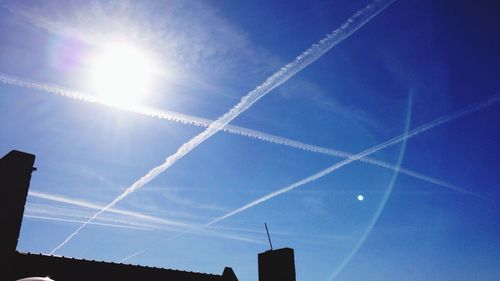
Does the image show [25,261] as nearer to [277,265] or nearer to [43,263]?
[43,263]

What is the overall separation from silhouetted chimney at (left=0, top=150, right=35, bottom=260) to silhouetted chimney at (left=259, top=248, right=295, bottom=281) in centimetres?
1102

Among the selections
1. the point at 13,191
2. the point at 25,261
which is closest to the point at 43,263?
the point at 25,261

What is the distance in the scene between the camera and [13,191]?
1634 cm

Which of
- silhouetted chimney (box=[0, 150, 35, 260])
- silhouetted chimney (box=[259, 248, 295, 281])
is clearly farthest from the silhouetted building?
silhouetted chimney (box=[259, 248, 295, 281])

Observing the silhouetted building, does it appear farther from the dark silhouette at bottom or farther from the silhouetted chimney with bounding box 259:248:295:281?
the silhouetted chimney with bounding box 259:248:295:281

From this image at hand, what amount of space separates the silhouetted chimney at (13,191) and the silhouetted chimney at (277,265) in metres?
11.0

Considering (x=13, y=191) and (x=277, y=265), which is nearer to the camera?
(x=13, y=191)

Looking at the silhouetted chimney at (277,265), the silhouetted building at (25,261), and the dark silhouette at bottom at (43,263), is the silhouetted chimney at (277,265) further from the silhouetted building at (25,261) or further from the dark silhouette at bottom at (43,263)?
the silhouetted building at (25,261)

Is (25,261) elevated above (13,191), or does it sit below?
below

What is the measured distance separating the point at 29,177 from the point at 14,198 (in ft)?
3.78

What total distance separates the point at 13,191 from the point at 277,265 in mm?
12440

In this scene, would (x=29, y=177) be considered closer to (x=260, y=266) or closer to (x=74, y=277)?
(x=74, y=277)

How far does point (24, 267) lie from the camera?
47.1 feet

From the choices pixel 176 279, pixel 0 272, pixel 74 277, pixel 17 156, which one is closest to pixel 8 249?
pixel 0 272
